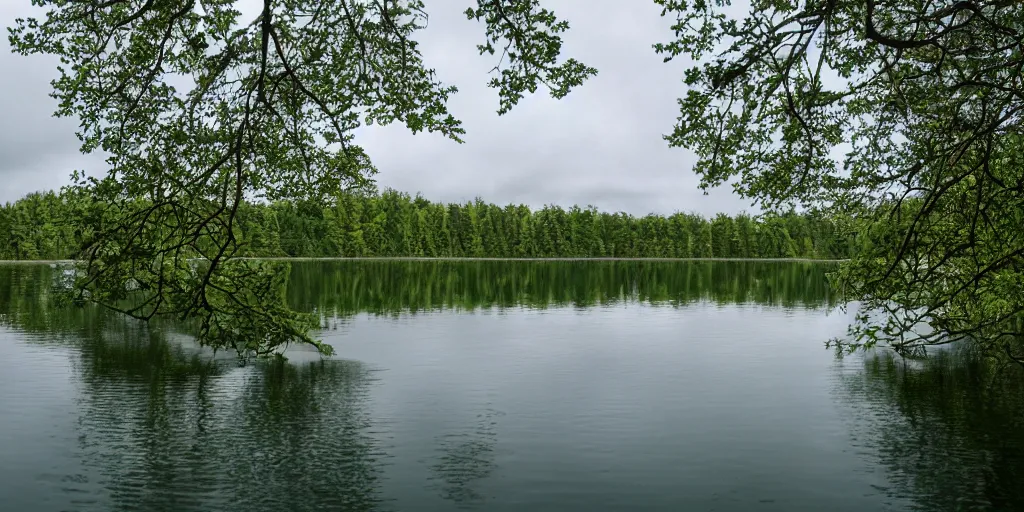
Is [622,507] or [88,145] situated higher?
[88,145]

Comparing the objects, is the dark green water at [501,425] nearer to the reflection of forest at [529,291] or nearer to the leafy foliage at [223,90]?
the leafy foliage at [223,90]

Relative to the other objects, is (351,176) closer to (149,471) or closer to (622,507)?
(149,471)

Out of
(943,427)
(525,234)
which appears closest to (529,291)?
(943,427)

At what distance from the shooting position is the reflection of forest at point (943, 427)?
1287 cm

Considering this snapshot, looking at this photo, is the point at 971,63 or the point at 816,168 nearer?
the point at 971,63

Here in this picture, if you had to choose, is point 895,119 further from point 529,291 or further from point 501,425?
point 529,291

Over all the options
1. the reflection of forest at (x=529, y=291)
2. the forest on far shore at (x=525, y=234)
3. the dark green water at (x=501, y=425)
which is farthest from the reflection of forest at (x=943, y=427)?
the forest on far shore at (x=525, y=234)

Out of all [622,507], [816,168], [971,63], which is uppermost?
[971,63]

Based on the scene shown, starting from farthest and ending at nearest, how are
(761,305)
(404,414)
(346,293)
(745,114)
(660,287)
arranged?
(660,287), (346,293), (761,305), (404,414), (745,114)

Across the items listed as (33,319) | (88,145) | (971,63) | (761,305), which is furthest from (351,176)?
(761,305)

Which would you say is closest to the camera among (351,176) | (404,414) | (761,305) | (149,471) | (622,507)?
(622,507)

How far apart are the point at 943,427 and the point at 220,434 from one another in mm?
12755

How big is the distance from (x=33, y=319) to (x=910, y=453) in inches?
1220

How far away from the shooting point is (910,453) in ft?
48.6
